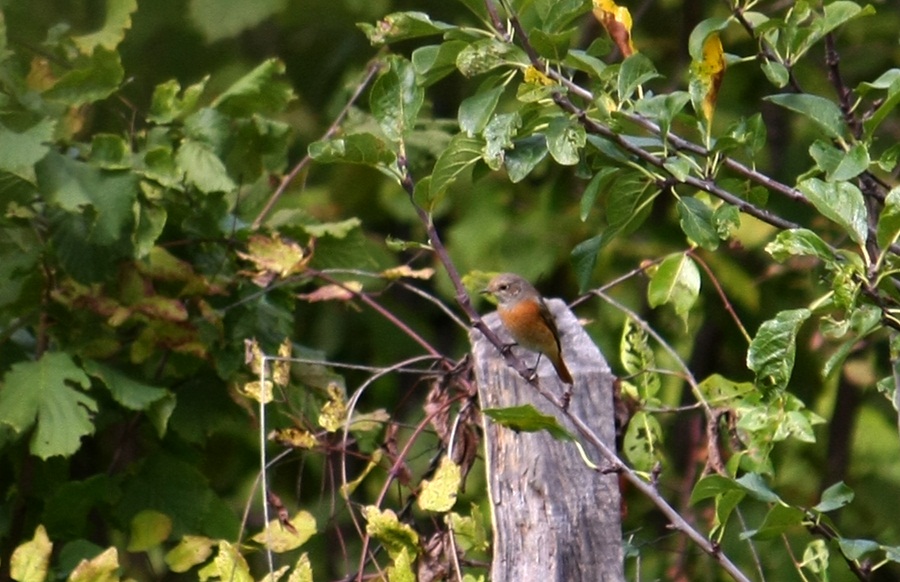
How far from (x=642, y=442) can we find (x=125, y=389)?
1.11m

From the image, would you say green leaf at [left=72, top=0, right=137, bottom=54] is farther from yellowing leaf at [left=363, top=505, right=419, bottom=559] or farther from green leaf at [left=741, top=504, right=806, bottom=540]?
green leaf at [left=741, top=504, right=806, bottom=540]

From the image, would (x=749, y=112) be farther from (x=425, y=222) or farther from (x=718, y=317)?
(x=425, y=222)

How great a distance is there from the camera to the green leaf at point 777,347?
1.74 m

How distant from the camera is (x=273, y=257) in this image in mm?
2758

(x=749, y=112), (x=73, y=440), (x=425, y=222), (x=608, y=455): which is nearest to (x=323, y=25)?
(x=749, y=112)

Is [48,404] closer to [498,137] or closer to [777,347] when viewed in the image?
[498,137]

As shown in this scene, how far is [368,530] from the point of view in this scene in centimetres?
220

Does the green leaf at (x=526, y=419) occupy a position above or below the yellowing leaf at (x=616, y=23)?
below

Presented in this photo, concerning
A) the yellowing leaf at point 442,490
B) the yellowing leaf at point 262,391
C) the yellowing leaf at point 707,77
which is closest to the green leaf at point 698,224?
the yellowing leaf at point 707,77

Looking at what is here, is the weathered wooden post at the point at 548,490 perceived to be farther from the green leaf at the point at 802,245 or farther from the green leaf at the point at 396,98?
the green leaf at the point at 802,245

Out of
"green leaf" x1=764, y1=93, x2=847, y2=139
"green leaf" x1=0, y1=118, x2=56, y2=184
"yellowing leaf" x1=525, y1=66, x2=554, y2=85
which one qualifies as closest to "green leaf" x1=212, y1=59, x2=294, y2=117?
"green leaf" x1=0, y1=118, x2=56, y2=184

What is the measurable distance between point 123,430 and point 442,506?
1.18 m

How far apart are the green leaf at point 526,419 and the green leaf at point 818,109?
2.06 ft

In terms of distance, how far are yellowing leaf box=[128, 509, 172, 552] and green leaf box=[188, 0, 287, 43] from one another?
5.77 feet
